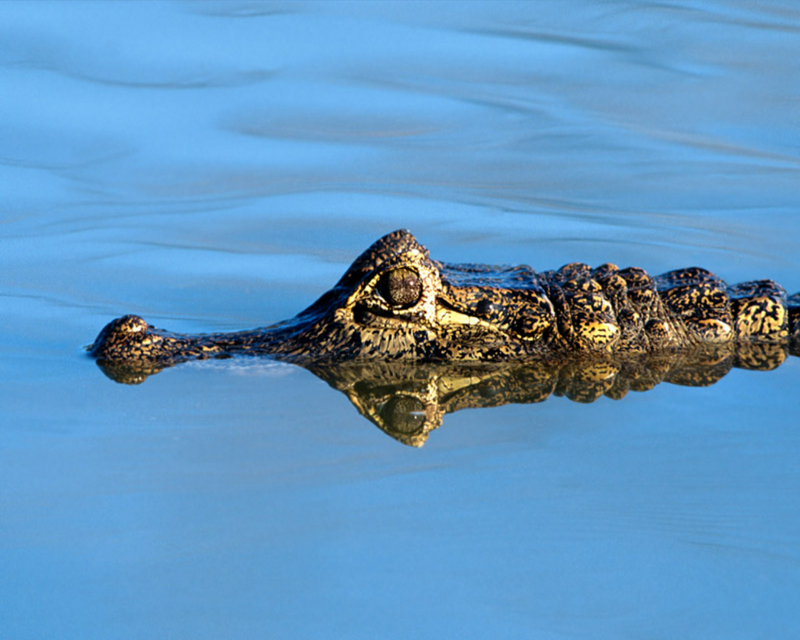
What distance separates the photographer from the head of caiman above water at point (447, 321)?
645cm

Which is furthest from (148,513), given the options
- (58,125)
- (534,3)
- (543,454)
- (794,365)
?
(534,3)

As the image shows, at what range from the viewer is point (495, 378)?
6340mm

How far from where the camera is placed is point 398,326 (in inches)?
257

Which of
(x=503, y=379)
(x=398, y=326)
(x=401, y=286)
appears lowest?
(x=503, y=379)

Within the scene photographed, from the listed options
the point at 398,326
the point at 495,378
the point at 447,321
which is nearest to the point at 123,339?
the point at 398,326

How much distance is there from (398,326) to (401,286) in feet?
0.83

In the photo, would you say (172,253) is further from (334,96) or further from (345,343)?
(334,96)

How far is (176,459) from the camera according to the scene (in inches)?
207

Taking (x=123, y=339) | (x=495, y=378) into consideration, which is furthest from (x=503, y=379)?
(x=123, y=339)

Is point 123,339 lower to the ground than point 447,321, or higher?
lower

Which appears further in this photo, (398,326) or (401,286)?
(398,326)

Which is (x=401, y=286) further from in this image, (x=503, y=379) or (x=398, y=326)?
(x=503, y=379)

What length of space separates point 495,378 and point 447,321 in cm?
42

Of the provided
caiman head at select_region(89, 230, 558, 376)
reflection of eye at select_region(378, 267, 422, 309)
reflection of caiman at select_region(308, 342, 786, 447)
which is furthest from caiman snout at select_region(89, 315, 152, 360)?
reflection of eye at select_region(378, 267, 422, 309)
